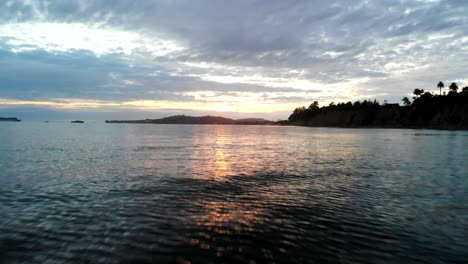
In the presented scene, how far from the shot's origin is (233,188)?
2070cm

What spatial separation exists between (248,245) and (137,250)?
4372 millimetres

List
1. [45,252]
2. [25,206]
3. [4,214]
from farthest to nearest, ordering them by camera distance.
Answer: [25,206]
[4,214]
[45,252]

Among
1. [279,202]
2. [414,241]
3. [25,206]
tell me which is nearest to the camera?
[414,241]

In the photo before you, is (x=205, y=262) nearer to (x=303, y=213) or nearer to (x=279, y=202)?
(x=303, y=213)

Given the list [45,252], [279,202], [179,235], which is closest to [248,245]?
[179,235]

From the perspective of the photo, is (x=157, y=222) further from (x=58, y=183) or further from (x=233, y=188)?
(x=58, y=183)

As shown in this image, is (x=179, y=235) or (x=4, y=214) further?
(x=4, y=214)

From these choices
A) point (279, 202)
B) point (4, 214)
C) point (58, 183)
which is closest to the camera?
point (4, 214)

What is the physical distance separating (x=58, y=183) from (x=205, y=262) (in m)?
17.7

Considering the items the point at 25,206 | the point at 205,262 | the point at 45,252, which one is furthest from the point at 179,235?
the point at 25,206

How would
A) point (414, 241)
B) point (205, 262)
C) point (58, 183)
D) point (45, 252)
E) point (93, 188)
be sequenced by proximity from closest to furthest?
point (205, 262), point (45, 252), point (414, 241), point (93, 188), point (58, 183)

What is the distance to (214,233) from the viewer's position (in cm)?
1205

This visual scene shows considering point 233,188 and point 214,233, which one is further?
point 233,188

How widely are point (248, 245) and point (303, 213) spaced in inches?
198
